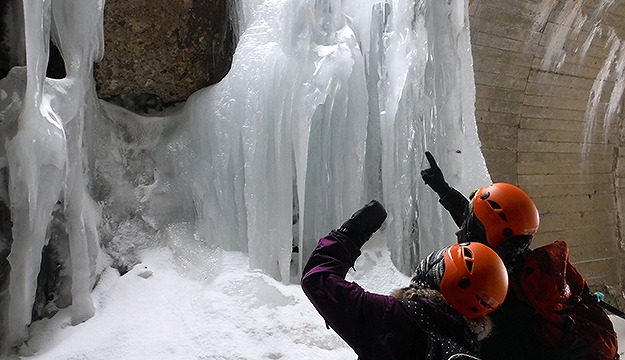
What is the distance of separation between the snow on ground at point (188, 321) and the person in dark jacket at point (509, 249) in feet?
3.15

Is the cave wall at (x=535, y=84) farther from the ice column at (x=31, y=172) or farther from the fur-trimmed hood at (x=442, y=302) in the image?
the fur-trimmed hood at (x=442, y=302)

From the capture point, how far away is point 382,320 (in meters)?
1.35

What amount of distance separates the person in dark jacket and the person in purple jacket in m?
0.15

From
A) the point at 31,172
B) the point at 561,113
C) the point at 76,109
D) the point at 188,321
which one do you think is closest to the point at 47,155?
the point at 31,172

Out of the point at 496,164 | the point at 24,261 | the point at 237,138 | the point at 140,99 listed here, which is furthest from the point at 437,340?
the point at 496,164

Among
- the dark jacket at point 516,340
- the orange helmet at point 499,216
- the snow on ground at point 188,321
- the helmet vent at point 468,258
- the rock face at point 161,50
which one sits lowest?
the snow on ground at point 188,321

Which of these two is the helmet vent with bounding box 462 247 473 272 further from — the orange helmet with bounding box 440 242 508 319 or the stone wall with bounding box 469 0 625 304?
the stone wall with bounding box 469 0 625 304

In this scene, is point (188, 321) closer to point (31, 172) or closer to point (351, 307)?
point (31, 172)

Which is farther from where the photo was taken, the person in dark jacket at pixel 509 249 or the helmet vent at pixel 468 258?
the person in dark jacket at pixel 509 249

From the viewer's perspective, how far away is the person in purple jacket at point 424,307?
4.36 feet

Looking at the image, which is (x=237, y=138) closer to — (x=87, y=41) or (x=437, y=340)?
(x=87, y=41)

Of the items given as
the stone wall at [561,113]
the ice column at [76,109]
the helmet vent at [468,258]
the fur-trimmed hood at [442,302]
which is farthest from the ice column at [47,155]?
the stone wall at [561,113]

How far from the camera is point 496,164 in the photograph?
5.68 m

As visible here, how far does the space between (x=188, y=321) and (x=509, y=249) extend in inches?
55.1
